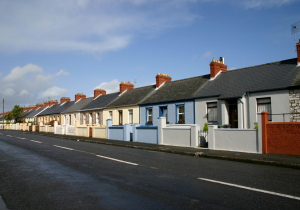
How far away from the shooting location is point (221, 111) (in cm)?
1870

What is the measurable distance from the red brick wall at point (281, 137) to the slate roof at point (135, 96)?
1629cm

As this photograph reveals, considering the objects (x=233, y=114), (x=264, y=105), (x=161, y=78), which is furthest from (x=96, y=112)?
(x=264, y=105)

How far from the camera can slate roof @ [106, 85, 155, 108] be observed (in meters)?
28.5

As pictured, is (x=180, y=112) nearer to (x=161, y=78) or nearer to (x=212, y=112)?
(x=212, y=112)

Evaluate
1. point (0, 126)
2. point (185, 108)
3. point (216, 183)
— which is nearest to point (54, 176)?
point (216, 183)

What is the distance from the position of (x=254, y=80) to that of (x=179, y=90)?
760 centimetres

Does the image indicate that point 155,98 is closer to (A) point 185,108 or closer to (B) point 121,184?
(A) point 185,108

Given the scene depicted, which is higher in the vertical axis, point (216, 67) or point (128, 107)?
point (216, 67)

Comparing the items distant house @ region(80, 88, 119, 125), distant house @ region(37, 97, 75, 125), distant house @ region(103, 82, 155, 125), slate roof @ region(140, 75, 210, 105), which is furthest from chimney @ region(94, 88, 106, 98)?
slate roof @ region(140, 75, 210, 105)

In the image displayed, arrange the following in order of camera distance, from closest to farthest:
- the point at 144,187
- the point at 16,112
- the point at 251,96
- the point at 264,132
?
1. the point at 144,187
2. the point at 264,132
3. the point at 251,96
4. the point at 16,112

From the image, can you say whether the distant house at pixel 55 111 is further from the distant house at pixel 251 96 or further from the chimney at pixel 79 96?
the distant house at pixel 251 96

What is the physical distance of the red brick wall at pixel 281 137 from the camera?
11.8m

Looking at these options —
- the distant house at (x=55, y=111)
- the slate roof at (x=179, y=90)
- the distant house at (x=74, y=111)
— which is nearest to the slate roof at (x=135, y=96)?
the slate roof at (x=179, y=90)

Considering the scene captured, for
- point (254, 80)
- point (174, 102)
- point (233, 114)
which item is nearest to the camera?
point (233, 114)
